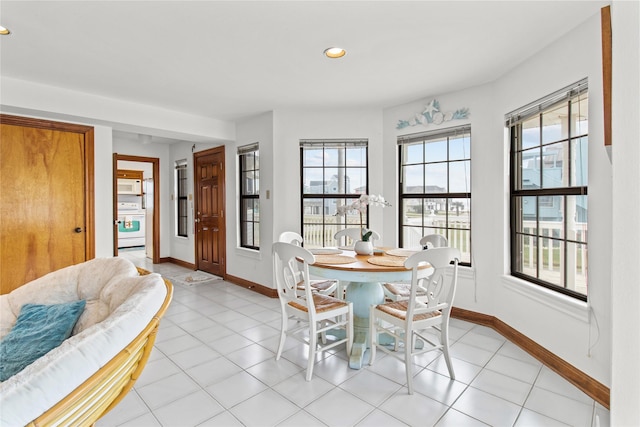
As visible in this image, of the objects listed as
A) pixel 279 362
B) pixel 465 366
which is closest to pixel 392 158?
pixel 465 366

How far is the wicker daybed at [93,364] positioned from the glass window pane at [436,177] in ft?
10.1

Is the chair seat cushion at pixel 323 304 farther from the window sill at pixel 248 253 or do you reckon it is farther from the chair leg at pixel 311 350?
the window sill at pixel 248 253

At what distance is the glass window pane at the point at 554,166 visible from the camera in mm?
2475

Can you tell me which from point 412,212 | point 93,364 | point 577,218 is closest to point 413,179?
point 412,212

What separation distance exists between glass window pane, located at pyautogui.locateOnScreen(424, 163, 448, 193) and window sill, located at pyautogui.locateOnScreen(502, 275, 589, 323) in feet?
3.86

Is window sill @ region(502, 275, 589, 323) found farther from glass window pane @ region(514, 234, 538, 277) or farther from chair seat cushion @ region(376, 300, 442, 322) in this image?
chair seat cushion @ region(376, 300, 442, 322)

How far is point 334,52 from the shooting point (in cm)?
259

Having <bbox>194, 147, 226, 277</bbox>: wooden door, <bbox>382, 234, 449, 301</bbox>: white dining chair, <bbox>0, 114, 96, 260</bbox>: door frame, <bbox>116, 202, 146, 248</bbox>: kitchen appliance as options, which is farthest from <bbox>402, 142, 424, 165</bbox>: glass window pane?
<bbox>116, 202, 146, 248</bbox>: kitchen appliance

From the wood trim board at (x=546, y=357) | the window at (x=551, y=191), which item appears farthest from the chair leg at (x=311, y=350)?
the window at (x=551, y=191)

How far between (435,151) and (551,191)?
139 cm

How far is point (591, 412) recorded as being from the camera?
190cm

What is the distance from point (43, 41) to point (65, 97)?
1140 millimetres

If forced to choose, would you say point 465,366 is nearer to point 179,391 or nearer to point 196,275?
point 179,391

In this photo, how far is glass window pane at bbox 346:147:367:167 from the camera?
4.26 m
